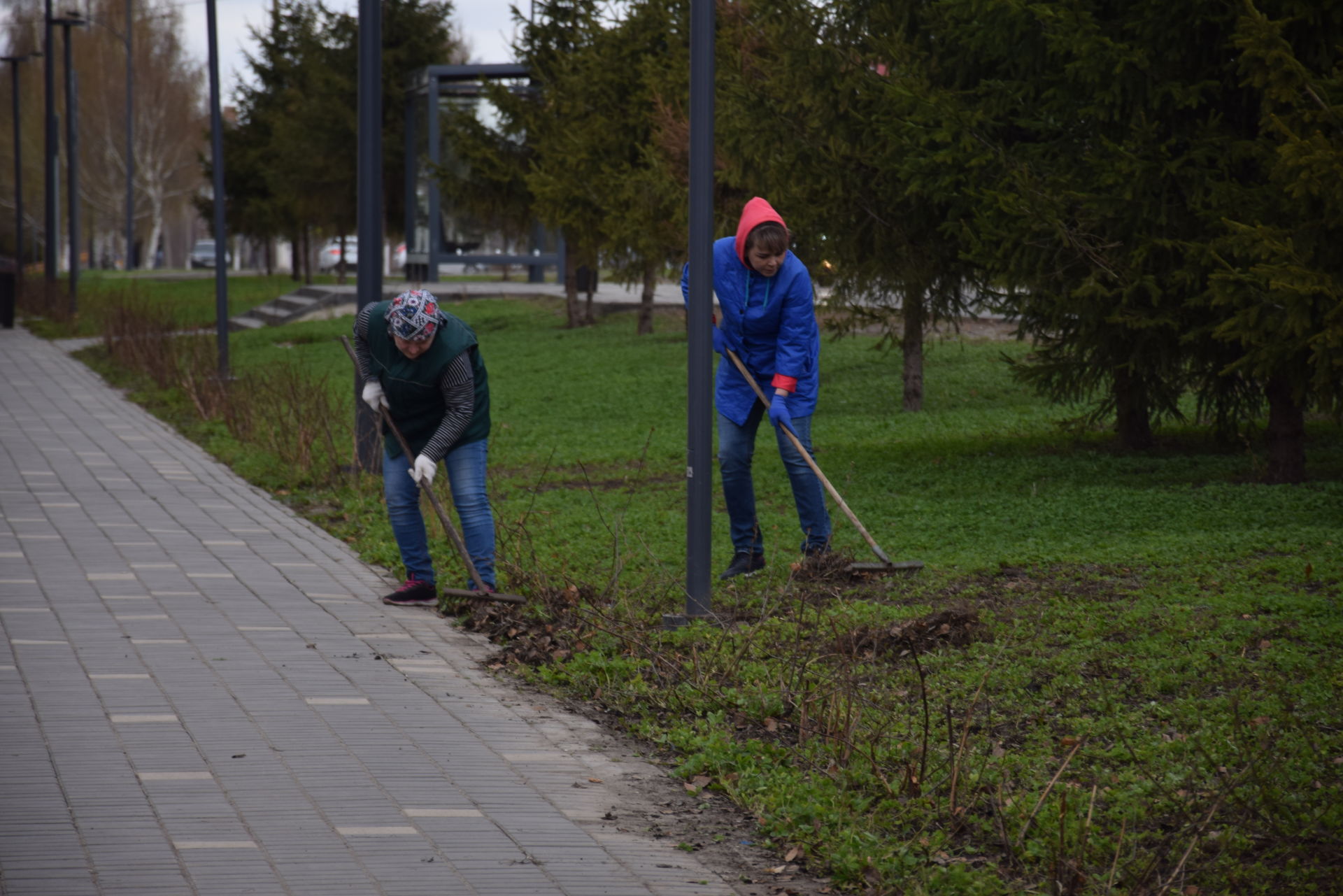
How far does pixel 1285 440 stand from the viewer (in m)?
10.3

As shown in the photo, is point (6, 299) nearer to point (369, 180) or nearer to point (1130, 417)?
point (369, 180)

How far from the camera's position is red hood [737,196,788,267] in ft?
24.9

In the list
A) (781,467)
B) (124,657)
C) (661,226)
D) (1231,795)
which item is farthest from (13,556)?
(661,226)

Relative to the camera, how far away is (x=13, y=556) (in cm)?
816

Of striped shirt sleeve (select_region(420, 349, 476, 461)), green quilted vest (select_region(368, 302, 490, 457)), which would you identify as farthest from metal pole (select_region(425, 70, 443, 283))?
striped shirt sleeve (select_region(420, 349, 476, 461))

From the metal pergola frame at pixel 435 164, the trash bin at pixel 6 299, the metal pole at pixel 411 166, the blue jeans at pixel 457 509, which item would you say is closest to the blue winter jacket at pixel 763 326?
the blue jeans at pixel 457 509

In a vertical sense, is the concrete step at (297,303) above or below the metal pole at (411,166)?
below

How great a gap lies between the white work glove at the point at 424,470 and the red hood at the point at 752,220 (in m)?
1.79

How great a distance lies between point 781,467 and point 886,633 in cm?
559

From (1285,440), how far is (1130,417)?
168 cm

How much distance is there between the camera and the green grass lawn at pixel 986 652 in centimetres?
411

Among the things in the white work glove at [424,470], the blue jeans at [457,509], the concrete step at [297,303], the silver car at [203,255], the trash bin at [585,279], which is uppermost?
the silver car at [203,255]

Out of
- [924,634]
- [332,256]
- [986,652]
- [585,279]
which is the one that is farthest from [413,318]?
[332,256]

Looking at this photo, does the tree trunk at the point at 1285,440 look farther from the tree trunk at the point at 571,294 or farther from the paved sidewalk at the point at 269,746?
the tree trunk at the point at 571,294
